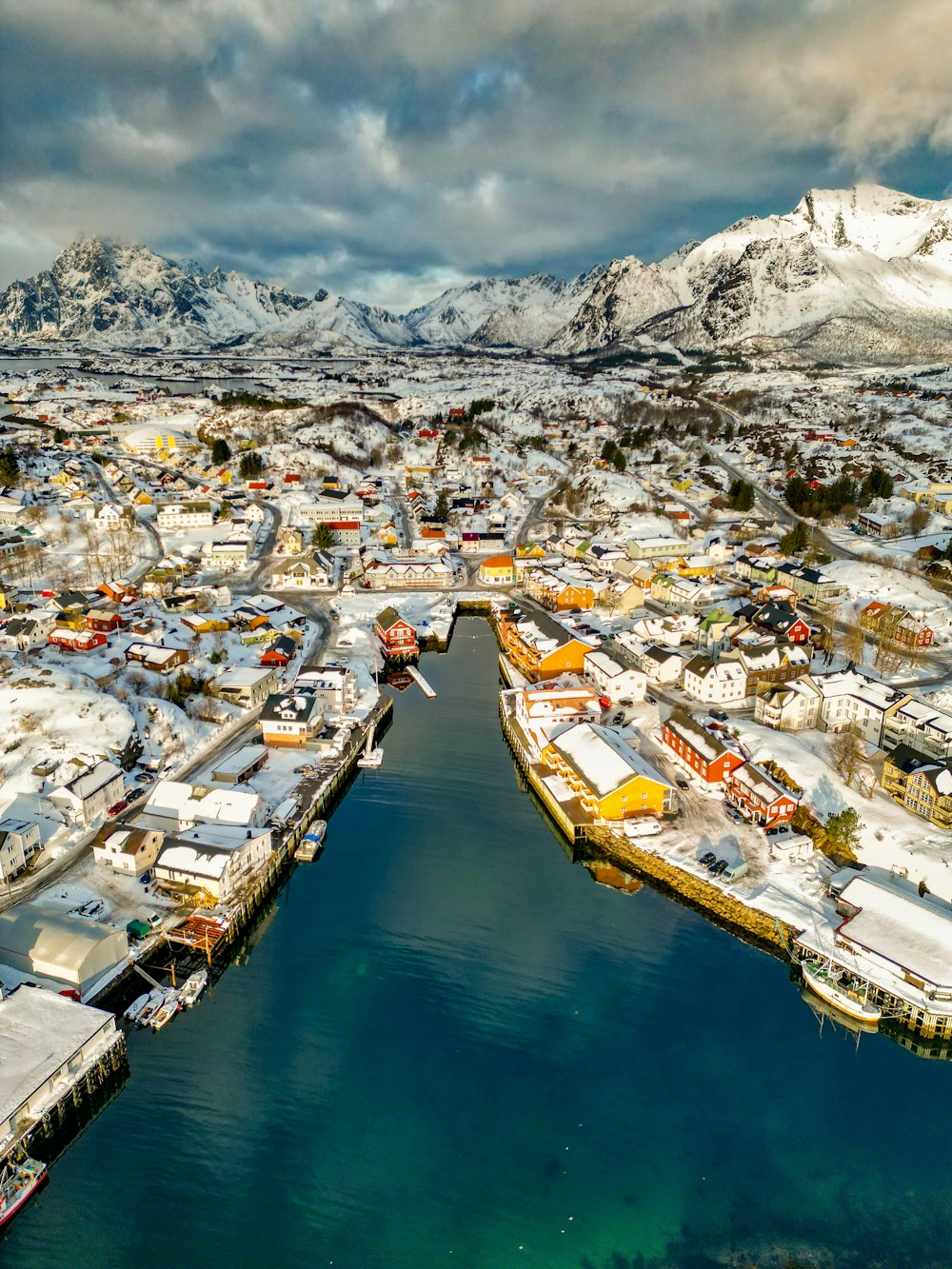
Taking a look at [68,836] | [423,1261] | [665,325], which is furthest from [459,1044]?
[665,325]

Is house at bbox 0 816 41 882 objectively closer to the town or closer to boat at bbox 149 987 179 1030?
the town

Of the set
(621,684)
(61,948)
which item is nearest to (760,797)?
(621,684)

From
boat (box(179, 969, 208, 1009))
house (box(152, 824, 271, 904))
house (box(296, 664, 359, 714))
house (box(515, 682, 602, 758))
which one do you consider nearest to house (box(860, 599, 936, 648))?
house (box(515, 682, 602, 758))

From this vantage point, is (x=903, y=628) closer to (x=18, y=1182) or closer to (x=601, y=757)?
(x=601, y=757)

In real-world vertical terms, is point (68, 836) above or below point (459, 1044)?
above

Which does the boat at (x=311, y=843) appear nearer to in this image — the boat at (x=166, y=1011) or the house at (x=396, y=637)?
the boat at (x=166, y=1011)

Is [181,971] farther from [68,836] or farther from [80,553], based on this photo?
[80,553]

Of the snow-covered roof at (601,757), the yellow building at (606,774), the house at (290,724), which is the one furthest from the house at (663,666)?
the house at (290,724)
